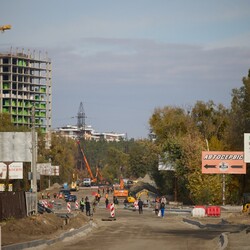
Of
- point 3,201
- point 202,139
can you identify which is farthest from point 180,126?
point 3,201

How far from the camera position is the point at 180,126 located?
118 metres

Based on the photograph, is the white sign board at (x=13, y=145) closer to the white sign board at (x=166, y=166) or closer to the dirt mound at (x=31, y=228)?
the dirt mound at (x=31, y=228)

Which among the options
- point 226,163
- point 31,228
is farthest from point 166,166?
point 31,228

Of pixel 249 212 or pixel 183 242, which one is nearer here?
pixel 183 242

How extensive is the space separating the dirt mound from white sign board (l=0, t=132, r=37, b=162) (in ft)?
56.0

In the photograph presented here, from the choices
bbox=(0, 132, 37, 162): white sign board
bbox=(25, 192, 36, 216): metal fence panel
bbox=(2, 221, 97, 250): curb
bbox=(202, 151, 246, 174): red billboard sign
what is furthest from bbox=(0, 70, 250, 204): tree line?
bbox=(2, 221, 97, 250): curb

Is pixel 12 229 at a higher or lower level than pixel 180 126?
lower

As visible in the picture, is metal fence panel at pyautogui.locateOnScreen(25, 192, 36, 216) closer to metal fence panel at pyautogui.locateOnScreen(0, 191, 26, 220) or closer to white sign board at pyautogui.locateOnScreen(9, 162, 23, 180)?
metal fence panel at pyautogui.locateOnScreen(0, 191, 26, 220)

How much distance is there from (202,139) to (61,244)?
261 feet

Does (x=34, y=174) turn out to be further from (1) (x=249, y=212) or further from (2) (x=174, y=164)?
(2) (x=174, y=164)

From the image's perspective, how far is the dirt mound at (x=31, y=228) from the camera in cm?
3642

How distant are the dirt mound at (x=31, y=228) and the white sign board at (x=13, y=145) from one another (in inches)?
673

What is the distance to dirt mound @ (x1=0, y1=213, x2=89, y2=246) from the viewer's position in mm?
36425

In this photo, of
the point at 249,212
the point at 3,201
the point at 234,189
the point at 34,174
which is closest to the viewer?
the point at 3,201
